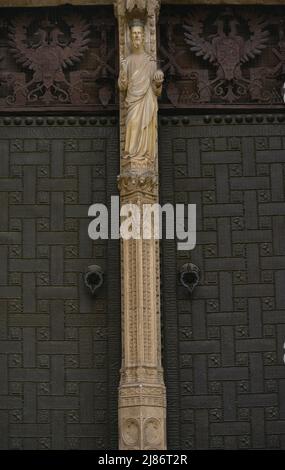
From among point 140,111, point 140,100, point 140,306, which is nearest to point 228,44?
point 140,100

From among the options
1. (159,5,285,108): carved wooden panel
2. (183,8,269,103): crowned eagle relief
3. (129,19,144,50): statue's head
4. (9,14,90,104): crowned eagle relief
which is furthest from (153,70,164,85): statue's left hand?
(9,14,90,104): crowned eagle relief

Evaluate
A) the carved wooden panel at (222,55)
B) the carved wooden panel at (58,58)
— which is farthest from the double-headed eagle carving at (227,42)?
the carved wooden panel at (58,58)

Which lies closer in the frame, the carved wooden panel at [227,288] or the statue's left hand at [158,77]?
the carved wooden panel at [227,288]

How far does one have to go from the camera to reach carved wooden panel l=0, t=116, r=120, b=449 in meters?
17.1

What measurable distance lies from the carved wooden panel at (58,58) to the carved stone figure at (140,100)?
2.24 ft

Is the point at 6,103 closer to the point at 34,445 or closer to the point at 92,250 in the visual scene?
the point at 92,250

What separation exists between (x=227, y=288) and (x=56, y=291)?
2.33 m

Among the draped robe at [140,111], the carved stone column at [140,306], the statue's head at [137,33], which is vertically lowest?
the carved stone column at [140,306]

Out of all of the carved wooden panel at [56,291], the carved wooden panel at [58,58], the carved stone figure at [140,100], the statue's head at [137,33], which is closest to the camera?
the carved wooden panel at [56,291]

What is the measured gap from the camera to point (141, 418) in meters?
16.4

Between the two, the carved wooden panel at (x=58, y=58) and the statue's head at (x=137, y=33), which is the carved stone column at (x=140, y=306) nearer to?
the statue's head at (x=137, y=33)

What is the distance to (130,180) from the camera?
56.9 feet

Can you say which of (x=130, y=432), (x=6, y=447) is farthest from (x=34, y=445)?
(x=130, y=432)

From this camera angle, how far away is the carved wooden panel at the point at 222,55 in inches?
725
